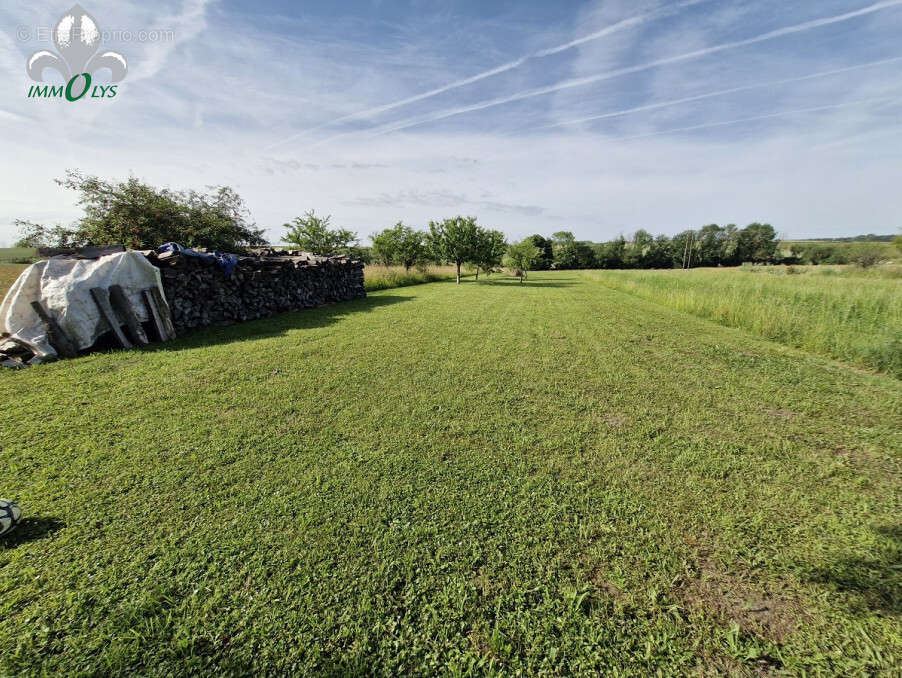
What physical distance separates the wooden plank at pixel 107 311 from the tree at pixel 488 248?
74.8ft

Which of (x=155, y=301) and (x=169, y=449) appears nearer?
(x=169, y=449)

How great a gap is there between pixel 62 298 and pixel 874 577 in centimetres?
941

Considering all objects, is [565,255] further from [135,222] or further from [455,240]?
[135,222]

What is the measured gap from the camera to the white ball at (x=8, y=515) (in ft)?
6.38

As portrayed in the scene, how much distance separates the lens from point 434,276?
26.9 m

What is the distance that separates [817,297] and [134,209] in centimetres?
1989

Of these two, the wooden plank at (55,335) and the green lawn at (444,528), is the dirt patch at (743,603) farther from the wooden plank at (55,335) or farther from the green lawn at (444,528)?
the wooden plank at (55,335)

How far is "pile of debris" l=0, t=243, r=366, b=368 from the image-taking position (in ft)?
16.1

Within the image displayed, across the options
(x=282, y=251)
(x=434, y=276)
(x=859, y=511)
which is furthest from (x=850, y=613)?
(x=434, y=276)

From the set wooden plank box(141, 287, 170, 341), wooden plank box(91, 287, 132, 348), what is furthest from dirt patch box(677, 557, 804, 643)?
wooden plank box(141, 287, 170, 341)

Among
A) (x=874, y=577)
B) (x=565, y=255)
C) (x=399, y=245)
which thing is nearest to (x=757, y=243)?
(x=565, y=255)

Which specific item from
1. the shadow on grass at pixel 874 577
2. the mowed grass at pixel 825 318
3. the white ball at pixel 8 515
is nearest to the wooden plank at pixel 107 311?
the white ball at pixel 8 515

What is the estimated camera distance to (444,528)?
210 cm

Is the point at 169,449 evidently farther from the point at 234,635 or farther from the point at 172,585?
the point at 234,635
